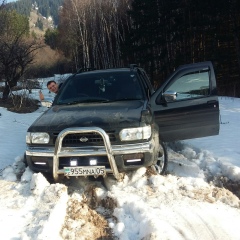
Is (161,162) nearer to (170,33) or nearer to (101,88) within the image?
(101,88)

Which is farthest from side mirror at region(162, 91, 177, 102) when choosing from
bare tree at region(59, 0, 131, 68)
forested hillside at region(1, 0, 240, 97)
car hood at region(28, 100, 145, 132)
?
bare tree at region(59, 0, 131, 68)

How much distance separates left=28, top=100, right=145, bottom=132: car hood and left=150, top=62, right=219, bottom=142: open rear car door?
0.52 metres

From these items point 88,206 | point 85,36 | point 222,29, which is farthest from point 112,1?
point 88,206

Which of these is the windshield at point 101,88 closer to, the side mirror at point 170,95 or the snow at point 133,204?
the side mirror at point 170,95

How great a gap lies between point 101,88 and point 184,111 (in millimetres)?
1476

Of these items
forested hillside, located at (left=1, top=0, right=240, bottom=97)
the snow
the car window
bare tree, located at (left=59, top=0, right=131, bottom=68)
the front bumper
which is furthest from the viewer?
bare tree, located at (left=59, top=0, right=131, bottom=68)

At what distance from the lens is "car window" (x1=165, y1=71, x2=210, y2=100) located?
5.71 metres

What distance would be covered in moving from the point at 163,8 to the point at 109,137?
2251 centimetres

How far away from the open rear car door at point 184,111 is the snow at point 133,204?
0.54 meters

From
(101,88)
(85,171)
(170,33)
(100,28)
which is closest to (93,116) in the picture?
(85,171)

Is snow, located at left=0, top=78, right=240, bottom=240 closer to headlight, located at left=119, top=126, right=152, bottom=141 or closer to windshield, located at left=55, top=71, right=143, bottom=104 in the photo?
headlight, located at left=119, top=126, right=152, bottom=141

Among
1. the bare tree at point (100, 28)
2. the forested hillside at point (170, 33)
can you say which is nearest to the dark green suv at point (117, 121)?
the forested hillside at point (170, 33)

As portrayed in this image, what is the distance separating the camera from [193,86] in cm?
578

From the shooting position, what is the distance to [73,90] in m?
5.91
